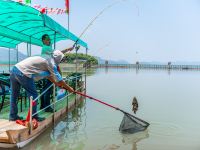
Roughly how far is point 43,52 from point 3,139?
2.28 m

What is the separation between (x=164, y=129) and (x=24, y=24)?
17.5ft

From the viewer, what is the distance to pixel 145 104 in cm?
1428

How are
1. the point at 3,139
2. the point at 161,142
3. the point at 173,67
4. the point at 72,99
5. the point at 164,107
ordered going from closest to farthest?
the point at 3,139 < the point at 161,142 < the point at 72,99 < the point at 164,107 < the point at 173,67

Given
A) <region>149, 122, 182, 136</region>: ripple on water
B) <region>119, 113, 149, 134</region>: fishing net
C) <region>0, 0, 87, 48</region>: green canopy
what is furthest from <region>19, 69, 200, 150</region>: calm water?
<region>0, 0, 87, 48</region>: green canopy

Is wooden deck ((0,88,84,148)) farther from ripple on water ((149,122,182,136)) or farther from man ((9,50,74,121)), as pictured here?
ripple on water ((149,122,182,136))

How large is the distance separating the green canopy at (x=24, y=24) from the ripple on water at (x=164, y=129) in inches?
150

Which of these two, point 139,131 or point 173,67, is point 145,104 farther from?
point 173,67

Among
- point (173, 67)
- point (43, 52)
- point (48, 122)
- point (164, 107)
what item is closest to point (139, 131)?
point (48, 122)

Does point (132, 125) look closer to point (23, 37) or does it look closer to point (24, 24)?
point (24, 24)

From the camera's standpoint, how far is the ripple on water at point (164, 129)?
29.0 feet

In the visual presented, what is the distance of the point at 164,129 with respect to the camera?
9344 mm

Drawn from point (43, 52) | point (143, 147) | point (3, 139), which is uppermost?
point (43, 52)

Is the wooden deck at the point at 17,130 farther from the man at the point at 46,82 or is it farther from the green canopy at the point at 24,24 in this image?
the green canopy at the point at 24,24

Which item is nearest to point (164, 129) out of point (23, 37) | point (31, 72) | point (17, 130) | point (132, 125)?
point (132, 125)
